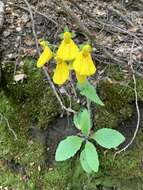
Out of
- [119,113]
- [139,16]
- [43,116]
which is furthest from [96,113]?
[139,16]

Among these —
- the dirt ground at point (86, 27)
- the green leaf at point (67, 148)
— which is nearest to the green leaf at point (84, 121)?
the green leaf at point (67, 148)

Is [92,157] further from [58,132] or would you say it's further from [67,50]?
[67,50]

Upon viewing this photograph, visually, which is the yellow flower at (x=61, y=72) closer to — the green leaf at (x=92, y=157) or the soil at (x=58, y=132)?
the green leaf at (x=92, y=157)

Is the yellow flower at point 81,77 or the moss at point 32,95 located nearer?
the yellow flower at point 81,77

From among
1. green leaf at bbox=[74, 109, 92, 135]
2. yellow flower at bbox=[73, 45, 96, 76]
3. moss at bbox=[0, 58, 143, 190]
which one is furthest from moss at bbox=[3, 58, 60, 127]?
yellow flower at bbox=[73, 45, 96, 76]

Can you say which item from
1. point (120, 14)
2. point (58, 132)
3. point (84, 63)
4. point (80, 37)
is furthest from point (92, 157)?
point (120, 14)

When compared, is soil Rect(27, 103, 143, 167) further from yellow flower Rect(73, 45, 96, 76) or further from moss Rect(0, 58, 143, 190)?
yellow flower Rect(73, 45, 96, 76)

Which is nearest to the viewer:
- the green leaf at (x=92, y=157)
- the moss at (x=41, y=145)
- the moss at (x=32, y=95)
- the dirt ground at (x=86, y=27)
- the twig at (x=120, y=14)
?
the green leaf at (x=92, y=157)
